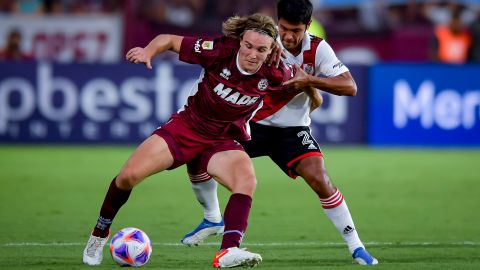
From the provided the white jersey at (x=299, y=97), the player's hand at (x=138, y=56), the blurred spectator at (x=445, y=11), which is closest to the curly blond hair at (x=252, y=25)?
the white jersey at (x=299, y=97)

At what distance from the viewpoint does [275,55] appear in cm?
Result: 696

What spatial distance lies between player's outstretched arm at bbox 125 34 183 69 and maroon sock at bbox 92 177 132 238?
0.87 m

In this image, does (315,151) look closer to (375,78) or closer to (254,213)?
(254,213)

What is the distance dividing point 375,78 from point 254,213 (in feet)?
26.5

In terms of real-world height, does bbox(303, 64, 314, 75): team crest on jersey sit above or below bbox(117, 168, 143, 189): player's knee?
above

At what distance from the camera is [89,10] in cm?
2011

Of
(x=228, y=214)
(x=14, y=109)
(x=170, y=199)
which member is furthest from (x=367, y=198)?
(x=14, y=109)

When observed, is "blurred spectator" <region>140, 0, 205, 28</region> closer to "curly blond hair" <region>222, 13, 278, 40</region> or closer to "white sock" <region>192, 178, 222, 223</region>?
"white sock" <region>192, 178, 222, 223</region>

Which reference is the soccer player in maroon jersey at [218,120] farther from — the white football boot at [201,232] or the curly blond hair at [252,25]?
the white football boot at [201,232]

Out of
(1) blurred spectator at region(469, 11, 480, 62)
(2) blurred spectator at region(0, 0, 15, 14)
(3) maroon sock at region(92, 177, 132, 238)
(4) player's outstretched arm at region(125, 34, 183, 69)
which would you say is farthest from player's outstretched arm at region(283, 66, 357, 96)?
(2) blurred spectator at region(0, 0, 15, 14)

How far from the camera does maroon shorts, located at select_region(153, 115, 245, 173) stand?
7.02 m

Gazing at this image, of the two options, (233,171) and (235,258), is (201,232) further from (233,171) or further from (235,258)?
(235,258)

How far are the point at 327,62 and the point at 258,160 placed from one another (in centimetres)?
876

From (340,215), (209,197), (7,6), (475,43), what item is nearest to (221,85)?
(340,215)
